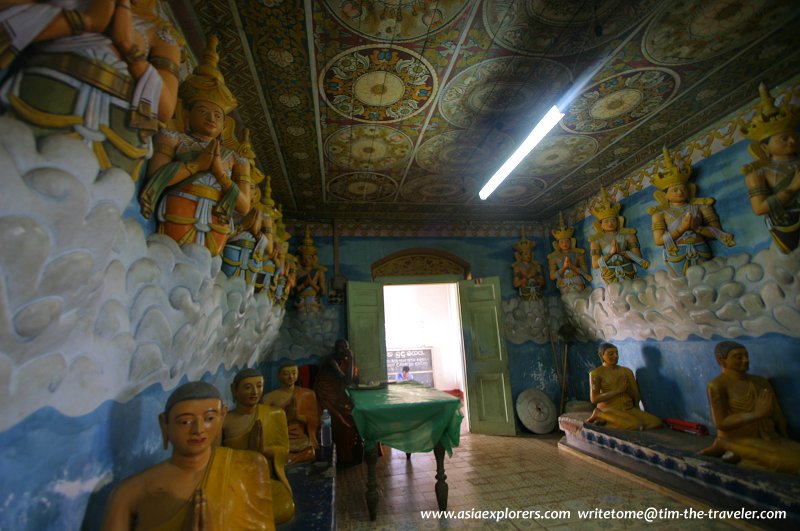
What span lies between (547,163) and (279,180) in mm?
4076

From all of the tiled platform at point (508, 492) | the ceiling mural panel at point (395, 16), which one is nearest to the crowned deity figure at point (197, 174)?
the ceiling mural panel at point (395, 16)

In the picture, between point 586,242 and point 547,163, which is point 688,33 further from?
point 586,242

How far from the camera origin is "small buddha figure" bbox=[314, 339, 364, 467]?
5.07m

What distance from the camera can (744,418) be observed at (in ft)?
11.2

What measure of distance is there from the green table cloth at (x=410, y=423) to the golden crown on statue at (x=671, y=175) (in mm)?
3890

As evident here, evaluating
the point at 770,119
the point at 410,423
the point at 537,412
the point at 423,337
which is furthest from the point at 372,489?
the point at 423,337

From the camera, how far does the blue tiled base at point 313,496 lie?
232cm

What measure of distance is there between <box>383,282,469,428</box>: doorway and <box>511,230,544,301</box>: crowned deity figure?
3.75 meters

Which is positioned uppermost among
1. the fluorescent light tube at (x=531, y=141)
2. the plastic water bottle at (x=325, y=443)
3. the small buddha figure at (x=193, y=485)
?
the fluorescent light tube at (x=531, y=141)

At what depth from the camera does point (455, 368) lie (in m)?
11.0

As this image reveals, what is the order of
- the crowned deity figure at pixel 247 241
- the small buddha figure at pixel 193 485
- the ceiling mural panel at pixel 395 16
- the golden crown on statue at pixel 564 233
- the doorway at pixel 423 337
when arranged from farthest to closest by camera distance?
1. the doorway at pixel 423 337
2. the golden crown on statue at pixel 564 233
3. the crowned deity figure at pixel 247 241
4. the ceiling mural panel at pixel 395 16
5. the small buddha figure at pixel 193 485

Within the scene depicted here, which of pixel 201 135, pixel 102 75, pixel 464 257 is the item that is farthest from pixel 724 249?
pixel 102 75

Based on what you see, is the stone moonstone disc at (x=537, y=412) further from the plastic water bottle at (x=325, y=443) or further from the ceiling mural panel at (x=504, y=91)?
the ceiling mural panel at (x=504, y=91)

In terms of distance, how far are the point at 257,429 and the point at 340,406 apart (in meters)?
2.98
